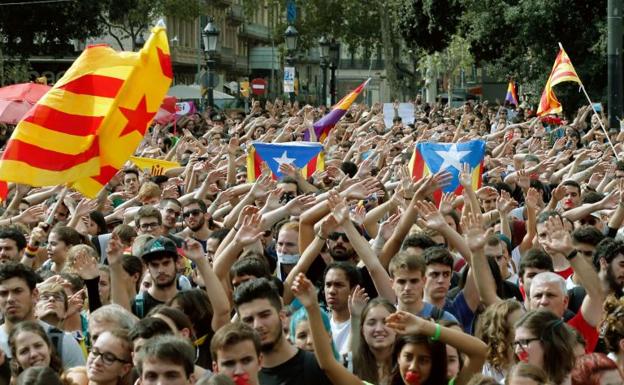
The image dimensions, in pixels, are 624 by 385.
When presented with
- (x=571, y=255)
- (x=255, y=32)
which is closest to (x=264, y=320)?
(x=571, y=255)

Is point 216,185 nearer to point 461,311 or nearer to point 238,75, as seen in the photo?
point 461,311

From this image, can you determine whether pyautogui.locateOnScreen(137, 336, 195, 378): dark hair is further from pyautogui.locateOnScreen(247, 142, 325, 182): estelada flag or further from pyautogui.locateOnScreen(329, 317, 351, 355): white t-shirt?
pyautogui.locateOnScreen(247, 142, 325, 182): estelada flag

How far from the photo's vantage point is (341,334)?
27.7ft

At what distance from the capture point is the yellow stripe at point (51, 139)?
1141cm

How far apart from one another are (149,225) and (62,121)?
1122mm

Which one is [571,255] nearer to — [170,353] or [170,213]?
[170,353]

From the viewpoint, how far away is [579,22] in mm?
34906

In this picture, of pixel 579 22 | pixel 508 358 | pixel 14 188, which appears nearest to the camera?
pixel 508 358

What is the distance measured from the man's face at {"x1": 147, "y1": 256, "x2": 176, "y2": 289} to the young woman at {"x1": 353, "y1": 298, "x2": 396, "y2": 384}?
6.69ft

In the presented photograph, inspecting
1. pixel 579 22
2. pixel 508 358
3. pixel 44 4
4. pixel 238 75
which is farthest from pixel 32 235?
pixel 238 75

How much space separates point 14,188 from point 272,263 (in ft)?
15.1

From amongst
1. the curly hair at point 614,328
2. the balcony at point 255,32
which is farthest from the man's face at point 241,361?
the balcony at point 255,32

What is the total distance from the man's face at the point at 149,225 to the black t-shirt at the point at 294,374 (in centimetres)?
452

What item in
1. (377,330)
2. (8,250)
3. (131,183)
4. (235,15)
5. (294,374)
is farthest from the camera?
(235,15)
